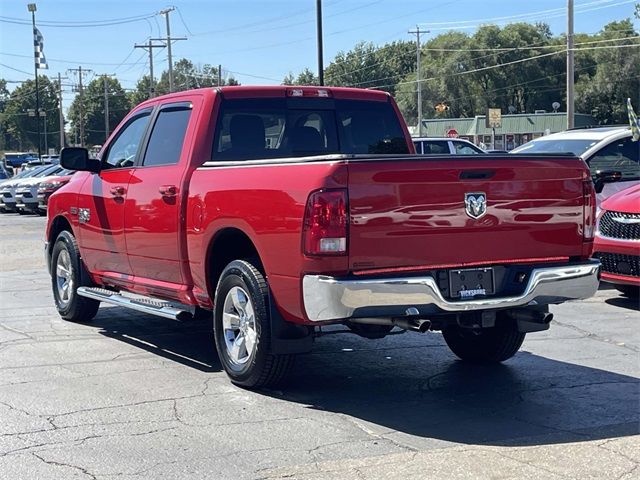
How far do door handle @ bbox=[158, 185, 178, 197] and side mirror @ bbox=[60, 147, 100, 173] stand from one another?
1542mm

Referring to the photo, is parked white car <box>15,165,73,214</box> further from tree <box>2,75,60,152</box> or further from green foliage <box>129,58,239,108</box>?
tree <box>2,75,60,152</box>

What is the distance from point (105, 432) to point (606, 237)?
Result: 619 centimetres

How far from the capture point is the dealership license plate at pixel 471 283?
566 centimetres

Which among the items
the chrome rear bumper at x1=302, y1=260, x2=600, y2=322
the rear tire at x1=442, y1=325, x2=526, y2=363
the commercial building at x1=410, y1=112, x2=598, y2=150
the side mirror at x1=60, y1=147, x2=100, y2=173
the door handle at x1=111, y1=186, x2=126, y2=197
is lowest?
the rear tire at x1=442, y1=325, x2=526, y2=363

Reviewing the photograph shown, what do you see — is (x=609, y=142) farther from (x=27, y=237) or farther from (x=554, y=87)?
(x=554, y=87)

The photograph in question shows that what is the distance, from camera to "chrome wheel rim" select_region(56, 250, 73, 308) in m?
9.03

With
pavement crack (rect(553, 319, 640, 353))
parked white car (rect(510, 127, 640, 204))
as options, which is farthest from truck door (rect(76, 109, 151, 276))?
parked white car (rect(510, 127, 640, 204))

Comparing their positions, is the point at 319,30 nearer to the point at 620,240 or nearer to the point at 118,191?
the point at 620,240

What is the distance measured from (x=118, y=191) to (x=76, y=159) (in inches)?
27.4

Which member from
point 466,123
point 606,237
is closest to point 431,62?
point 466,123

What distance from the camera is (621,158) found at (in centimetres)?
1229

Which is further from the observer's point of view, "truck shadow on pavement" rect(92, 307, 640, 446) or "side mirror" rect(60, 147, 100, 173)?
"side mirror" rect(60, 147, 100, 173)

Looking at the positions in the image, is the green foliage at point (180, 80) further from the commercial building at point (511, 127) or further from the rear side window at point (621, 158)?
the rear side window at point (621, 158)

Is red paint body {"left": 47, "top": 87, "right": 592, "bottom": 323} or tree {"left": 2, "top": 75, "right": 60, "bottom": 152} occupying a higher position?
→ tree {"left": 2, "top": 75, "right": 60, "bottom": 152}
